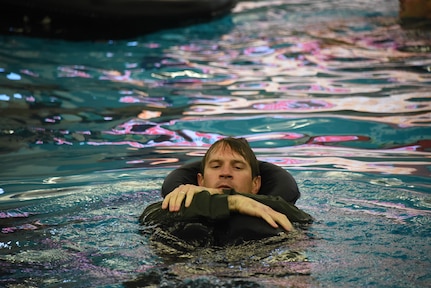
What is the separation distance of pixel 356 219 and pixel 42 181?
201 cm

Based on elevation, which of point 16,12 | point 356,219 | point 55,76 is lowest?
point 356,219

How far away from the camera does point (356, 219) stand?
161 inches

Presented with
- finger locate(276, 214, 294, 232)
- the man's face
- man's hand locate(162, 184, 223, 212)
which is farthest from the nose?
finger locate(276, 214, 294, 232)

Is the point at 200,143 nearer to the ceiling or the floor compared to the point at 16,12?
nearer to the floor

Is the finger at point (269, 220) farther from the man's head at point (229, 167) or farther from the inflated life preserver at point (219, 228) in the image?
the man's head at point (229, 167)

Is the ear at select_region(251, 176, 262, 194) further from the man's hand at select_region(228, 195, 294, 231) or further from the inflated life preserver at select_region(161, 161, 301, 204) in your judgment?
the man's hand at select_region(228, 195, 294, 231)

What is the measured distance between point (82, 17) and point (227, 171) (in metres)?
6.13

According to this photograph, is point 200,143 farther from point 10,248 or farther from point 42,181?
point 10,248

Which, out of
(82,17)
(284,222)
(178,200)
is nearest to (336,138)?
(284,222)

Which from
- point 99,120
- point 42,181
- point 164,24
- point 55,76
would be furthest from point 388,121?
point 164,24

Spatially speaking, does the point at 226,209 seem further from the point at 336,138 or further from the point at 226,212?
the point at 336,138

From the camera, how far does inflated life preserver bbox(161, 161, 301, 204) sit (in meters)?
4.04

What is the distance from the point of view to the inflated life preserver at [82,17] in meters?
9.50

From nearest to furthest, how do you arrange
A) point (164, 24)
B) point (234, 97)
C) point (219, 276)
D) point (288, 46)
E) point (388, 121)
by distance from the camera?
point (219, 276)
point (388, 121)
point (234, 97)
point (288, 46)
point (164, 24)
